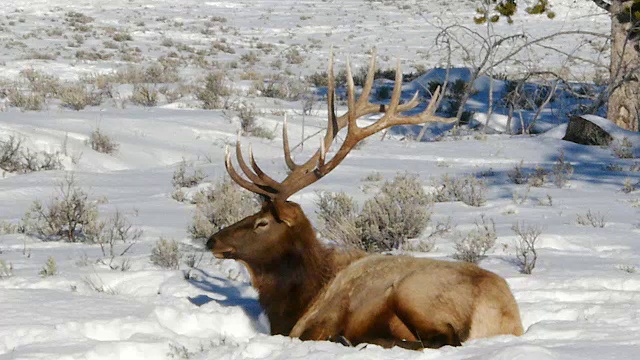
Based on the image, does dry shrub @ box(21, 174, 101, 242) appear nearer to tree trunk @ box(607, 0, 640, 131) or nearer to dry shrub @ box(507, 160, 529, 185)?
dry shrub @ box(507, 160, 529, 185)

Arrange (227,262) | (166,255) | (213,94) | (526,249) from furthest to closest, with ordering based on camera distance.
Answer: (213,94) < (227,262) < (526,249) < (166,255)

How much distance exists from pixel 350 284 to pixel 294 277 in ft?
1.32

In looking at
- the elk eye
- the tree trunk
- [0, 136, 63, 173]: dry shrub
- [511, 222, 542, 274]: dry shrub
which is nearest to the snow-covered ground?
[511, 222, 542, 274]: dry shrub

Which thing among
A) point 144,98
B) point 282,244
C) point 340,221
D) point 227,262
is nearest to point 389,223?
point 340,221

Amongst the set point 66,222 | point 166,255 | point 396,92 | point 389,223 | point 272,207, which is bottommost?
point 66,222

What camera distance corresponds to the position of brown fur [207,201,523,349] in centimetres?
454

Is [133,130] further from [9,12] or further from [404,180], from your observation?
[9,12]

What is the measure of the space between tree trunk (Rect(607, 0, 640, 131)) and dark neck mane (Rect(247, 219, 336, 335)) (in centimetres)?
928

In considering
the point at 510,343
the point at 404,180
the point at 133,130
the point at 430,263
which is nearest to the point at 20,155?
the point at 133,130

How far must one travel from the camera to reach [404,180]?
8867mm

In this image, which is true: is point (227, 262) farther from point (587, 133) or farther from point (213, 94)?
point (213, 94)

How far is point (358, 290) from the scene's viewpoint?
16.2 feet

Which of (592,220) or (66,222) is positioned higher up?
(592,220)

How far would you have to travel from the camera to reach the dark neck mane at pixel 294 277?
17.0 feet
